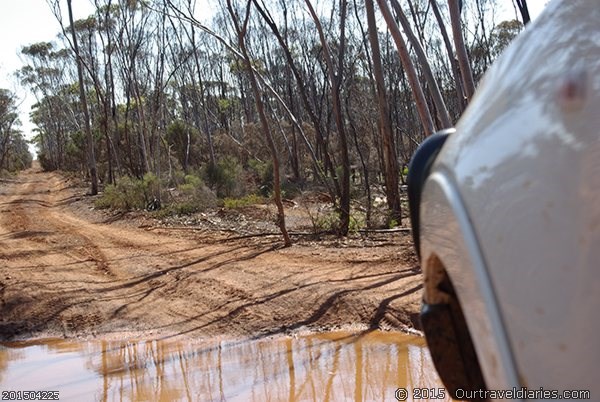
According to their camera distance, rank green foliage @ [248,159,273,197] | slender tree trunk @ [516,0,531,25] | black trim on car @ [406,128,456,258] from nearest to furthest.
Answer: black trim on car @ [406,128,456,258], slender tree trunk @ [516,0,531,25], green foliage @ [248,159,273,197]

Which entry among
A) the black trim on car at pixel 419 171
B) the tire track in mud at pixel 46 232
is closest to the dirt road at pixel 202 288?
the tire track in mud at pixel 46 232

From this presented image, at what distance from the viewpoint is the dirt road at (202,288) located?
253 inches

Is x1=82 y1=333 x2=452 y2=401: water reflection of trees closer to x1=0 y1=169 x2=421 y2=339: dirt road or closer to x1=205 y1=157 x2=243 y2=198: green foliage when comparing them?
x1=0 y1=169 x2=421 y2=339: dirt road

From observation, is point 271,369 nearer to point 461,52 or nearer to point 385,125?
point 461,52

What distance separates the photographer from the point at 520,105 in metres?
1.47

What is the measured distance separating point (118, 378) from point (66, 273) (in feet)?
14.0

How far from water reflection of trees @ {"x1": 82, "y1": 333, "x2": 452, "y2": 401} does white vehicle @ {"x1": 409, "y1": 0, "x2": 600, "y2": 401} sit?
3081 millimetres

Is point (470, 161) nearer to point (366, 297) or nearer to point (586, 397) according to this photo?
point (586, 397)

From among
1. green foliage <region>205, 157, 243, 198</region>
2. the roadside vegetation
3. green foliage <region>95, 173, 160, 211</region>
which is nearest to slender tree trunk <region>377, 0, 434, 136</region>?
the roadside vegetation

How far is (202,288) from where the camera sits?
7.84 meters

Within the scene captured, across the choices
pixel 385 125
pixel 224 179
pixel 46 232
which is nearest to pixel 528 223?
pixel 385 125

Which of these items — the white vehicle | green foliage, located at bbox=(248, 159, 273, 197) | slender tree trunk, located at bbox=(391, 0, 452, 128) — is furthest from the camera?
green foliage, located at bbox=(248, 159, 273, 197)

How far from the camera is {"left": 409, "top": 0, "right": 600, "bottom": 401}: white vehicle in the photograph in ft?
3.88

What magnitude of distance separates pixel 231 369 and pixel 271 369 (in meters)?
0.32
